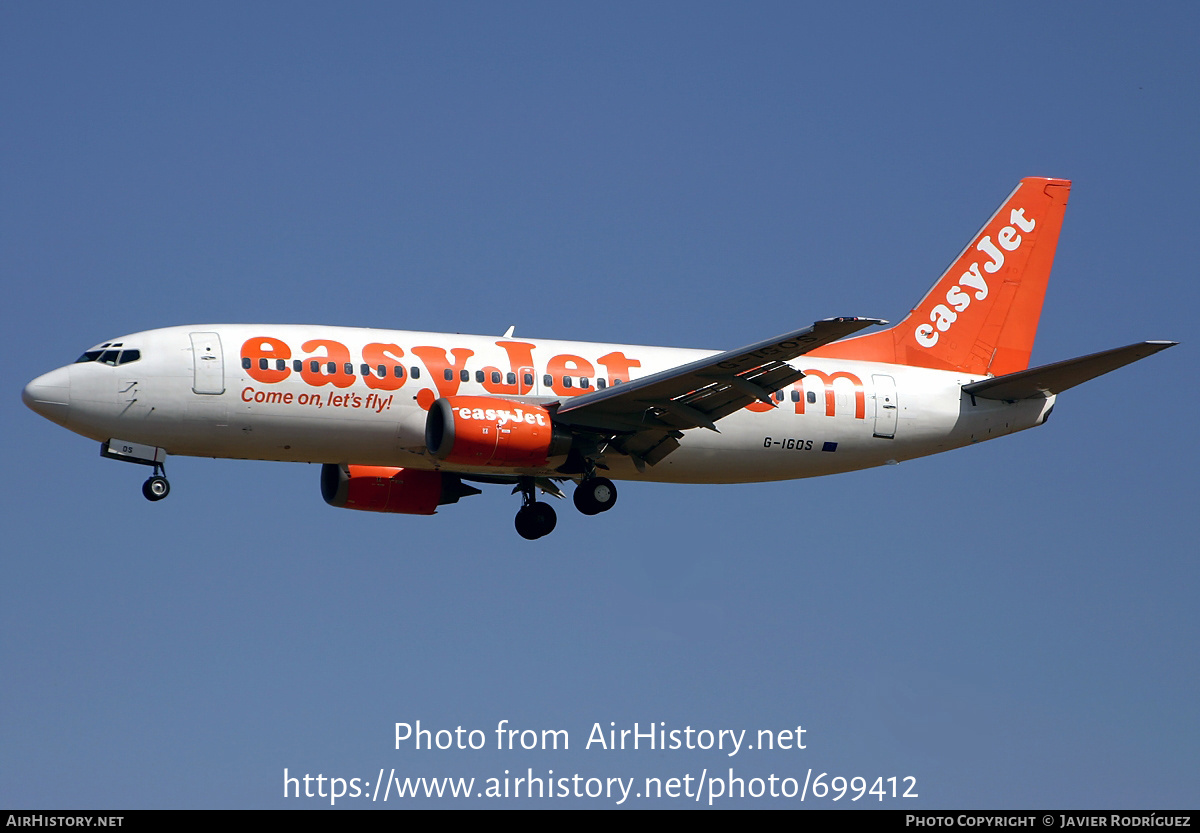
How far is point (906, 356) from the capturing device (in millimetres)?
41969

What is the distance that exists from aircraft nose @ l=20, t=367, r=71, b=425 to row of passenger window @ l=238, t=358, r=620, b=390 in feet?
12.8

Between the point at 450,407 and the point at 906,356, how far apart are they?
1385 centimetres

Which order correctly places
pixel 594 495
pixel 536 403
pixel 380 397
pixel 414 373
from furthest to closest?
pixel 594 495, pixel 536 403, pixel 414 373, pixel 380 397

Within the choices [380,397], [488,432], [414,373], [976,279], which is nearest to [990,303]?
[976,279]

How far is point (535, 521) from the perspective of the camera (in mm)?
39781

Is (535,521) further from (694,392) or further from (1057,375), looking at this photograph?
(1057,375)

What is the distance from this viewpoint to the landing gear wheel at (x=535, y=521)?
3978 centimetres

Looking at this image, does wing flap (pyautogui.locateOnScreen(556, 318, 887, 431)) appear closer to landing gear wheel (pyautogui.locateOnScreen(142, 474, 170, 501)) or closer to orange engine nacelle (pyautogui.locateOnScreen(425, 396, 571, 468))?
orange engine nacelle (pyautogui.locateOnScreen(425, 396, 571, 468))

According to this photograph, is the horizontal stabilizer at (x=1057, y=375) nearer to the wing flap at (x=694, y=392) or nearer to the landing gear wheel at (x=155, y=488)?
the wing flap at (x=694, y=392)

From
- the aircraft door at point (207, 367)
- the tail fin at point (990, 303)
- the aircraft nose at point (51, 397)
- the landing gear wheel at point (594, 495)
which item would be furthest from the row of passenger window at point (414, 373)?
the tail fin at point (990, 303)

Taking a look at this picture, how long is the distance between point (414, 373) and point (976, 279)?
A: 1710 cm

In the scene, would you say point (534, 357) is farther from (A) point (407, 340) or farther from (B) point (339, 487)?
(B) point (339, 487)

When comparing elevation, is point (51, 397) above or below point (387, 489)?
below

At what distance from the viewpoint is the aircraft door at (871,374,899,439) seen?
130 ft
